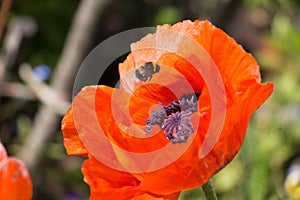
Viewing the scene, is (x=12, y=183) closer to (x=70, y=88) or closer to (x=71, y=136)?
(x=71, y=136)

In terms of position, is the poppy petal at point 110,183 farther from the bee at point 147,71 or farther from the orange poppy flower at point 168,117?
the bee at point 147,71

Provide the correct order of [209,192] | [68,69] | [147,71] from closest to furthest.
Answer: [209,192] < [147,71] < [68,69]

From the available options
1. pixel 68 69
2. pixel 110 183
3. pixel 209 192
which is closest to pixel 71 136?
pixel 110 183

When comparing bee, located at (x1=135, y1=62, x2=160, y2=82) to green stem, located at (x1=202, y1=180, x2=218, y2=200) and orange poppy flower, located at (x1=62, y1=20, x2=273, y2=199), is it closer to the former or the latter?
orange poppy flower, located at (x1=62, y1=20, x2=273, y2=199)

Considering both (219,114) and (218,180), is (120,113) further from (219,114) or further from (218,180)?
(218,180)

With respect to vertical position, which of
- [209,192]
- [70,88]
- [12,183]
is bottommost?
[70,88]

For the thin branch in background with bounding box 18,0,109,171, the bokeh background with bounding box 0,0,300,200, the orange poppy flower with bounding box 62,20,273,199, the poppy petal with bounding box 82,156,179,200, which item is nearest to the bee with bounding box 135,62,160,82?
the orange poppy flower with bounding box 62,20,273,199

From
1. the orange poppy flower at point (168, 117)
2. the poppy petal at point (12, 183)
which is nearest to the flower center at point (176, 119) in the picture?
the orange poppy flower at point (168, 117)
